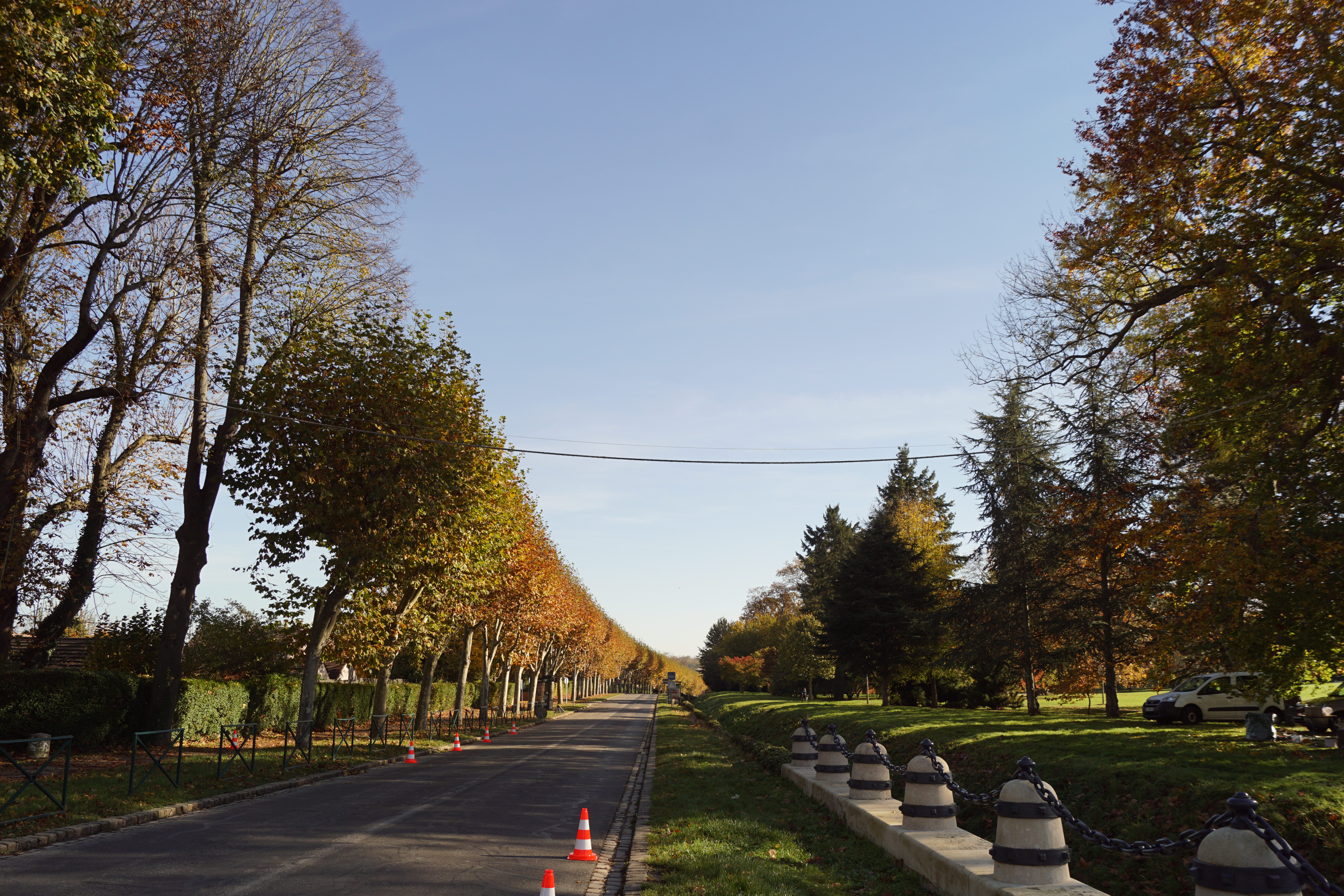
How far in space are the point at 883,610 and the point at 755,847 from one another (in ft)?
98.7

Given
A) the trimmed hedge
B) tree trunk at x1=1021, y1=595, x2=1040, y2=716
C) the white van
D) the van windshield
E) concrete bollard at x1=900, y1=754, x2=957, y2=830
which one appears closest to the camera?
concrete bollard at x1=900, y1=754, x2=957, y2=830

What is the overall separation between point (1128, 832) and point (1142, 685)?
3633 inches

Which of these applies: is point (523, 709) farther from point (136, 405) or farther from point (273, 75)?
point (273, 75)

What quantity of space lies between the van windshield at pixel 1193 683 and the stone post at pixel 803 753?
1997cm

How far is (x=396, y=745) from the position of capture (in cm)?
2777

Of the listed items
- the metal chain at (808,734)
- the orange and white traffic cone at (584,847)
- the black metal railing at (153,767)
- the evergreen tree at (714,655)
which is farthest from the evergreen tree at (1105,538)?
the evergreen tree at (714,655)

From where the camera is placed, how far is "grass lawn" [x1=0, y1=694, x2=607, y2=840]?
11477 millimetres

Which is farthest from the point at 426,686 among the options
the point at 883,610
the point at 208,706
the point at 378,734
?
the point at 883,610

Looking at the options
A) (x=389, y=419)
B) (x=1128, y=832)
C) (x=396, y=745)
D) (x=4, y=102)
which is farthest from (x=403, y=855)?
(x=396, y=745)

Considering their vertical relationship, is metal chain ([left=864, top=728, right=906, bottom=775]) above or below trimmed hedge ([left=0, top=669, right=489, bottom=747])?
above

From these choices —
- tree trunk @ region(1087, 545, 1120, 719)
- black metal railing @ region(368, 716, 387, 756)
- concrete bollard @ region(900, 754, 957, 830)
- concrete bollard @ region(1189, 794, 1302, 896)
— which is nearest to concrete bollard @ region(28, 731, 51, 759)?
black metal railing @ region(368, 716, 387, 756)

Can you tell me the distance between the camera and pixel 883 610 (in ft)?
126

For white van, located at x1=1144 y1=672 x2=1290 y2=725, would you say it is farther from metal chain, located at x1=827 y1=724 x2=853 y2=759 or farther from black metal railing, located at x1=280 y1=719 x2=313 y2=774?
black metal railing, located at x1=280 y1=719 x2=313 y2=774

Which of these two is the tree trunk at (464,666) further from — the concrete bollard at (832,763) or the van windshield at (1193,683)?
the van windshield at (1193,683)
